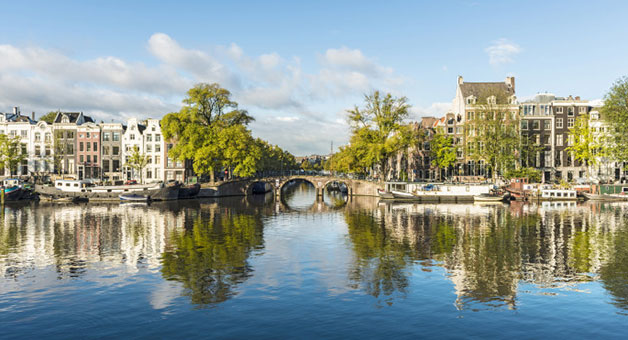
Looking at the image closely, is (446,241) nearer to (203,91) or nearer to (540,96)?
(203,91)

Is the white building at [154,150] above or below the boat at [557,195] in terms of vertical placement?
above

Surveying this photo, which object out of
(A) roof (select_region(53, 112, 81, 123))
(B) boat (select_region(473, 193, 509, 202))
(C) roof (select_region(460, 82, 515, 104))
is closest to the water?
(B) boat (select_region(473, 193, 509, 202))

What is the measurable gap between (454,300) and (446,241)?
1692 centimetres

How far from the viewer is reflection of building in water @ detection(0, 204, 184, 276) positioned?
28.5m

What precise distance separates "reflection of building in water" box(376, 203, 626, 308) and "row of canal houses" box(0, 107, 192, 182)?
A: 224 ft

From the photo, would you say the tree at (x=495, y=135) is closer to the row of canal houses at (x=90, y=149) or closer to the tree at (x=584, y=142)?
the tree at (x=584, y=142)

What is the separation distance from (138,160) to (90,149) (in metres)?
16.9

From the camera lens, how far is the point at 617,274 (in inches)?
985

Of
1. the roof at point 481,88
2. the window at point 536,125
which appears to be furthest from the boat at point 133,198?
the window at point 536,125

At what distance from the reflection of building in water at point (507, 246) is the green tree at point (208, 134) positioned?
1569 inches

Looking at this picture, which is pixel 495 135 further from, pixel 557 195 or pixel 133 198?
pixel 133 198

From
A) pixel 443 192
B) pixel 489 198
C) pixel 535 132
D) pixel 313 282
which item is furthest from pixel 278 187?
pixel 313 282

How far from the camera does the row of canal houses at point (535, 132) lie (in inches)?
4070

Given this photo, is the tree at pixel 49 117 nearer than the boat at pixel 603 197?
No
